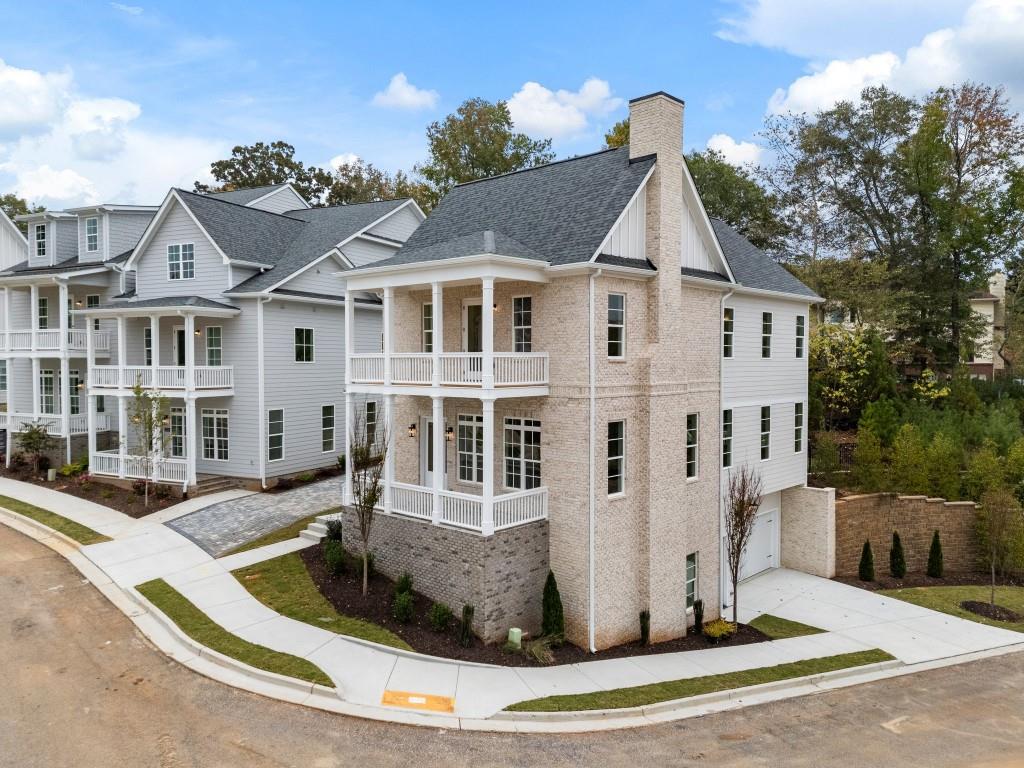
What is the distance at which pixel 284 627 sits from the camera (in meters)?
13.9

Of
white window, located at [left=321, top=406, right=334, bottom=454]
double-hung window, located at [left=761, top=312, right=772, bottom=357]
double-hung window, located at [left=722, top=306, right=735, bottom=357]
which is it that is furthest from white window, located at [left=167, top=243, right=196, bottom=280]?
double-hung window, located at [left=761, top=312, right=772, bottom=357]

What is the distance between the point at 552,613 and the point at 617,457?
4.02 meters

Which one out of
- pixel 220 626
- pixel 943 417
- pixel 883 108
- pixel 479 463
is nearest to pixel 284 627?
pixel 220 626

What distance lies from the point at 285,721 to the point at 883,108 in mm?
40561

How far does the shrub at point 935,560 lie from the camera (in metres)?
23.7

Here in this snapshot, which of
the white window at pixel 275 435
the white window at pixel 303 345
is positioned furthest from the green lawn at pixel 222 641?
the white window at pixel 303 345

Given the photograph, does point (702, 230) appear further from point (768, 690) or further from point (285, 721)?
point (285, 721)

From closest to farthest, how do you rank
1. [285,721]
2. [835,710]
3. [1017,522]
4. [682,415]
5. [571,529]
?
[285,721] → [835,710] → [571,529] → [682,415] → [1017,522]

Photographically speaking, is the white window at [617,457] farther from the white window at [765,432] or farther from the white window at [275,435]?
the white window at [275,435]

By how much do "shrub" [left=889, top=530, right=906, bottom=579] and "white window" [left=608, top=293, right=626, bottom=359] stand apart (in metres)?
15.1

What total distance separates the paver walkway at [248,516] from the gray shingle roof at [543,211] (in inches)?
355

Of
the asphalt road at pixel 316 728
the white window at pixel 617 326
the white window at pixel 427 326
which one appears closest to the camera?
the asphalt road at pixel 316 728

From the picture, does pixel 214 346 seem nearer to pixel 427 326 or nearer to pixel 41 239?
pixel 427 326

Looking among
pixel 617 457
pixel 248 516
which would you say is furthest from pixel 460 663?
pixel 248 516
